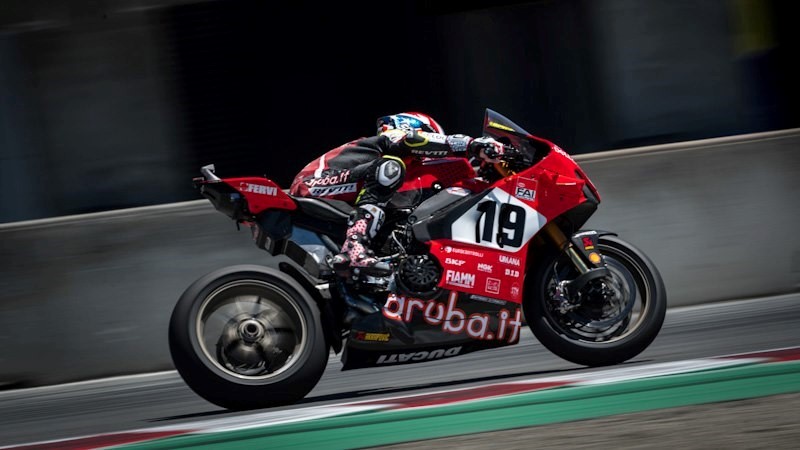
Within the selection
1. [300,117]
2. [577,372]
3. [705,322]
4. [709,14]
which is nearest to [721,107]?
[709,14]

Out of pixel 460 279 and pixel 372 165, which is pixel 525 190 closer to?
pixel 460 279

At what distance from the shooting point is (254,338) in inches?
217

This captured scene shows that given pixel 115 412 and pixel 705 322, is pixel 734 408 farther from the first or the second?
pixel 115 412

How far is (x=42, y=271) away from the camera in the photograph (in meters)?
7.89

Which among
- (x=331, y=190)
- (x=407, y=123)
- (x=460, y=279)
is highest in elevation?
(x=407, y=123)

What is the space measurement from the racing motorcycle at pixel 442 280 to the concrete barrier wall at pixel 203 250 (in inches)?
94.3

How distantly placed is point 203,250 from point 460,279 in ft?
9.45

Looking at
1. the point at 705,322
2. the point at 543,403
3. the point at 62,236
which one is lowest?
the point at 705,322

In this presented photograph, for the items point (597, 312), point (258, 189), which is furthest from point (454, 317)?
point (258, 189)

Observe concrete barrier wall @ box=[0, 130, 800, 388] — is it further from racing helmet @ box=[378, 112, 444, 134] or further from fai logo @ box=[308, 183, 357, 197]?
racing helmet @ box=[378, 112, 444, 134]

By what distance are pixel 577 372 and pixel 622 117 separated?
3.87 meters

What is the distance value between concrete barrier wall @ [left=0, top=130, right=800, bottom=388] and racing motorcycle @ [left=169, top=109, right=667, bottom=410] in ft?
7.86

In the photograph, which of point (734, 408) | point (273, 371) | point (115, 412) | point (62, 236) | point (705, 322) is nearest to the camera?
point (734, 408)

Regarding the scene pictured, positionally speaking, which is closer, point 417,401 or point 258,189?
point 417,401
